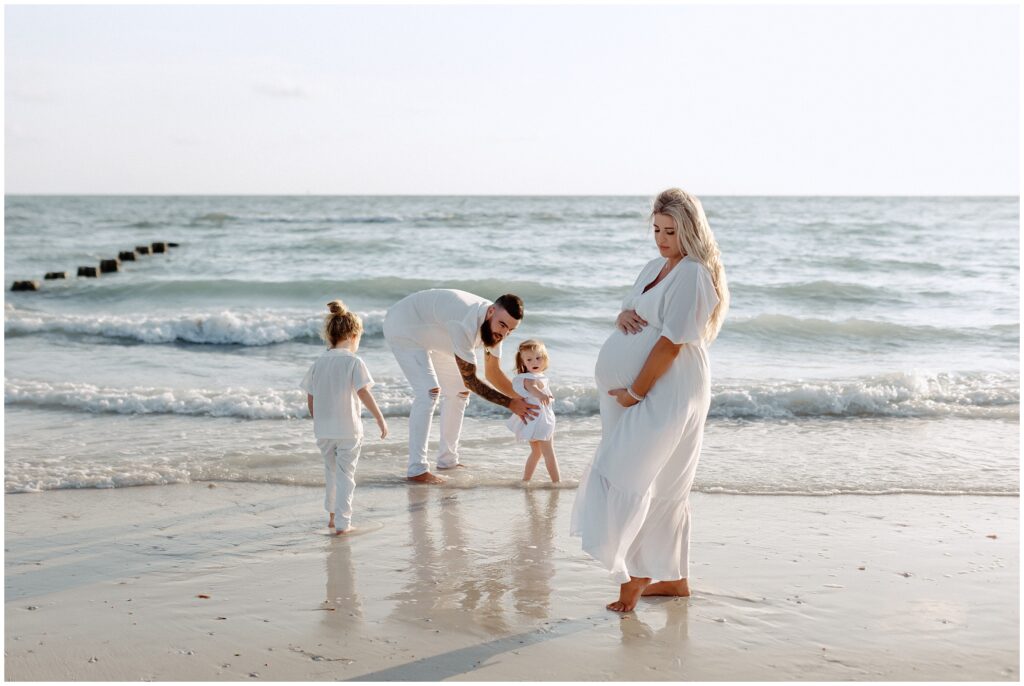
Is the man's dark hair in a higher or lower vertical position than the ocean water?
higher

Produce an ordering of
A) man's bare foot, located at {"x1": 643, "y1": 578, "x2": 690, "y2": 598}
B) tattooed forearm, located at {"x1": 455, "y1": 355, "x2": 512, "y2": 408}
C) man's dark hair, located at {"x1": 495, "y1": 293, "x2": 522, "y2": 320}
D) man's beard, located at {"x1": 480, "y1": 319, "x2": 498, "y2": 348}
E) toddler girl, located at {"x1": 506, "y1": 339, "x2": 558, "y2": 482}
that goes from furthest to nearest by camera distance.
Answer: toddler girl, located at {"x1": 506, "y1": 339, "x2": 558, "y2": 482}
tattooed forearm, located at {"x1": 455, "y1": 355, "x2": 512, "y2": 408}
man's beard, located at {"x1": 480, "y1": 319, "x2": 498, "y2": 348}
man's dark hair, located at {"x1": 495, "y1": 293, "x2": 522, "y2": 320}
man's bare foot, located at {"x1": 643, "y1": 578, "x2": 690, "y2": 598}

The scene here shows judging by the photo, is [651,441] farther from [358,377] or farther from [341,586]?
[358,377]

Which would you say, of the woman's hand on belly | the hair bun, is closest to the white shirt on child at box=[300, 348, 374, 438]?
the hair bun

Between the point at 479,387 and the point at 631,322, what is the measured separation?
6.74 feet

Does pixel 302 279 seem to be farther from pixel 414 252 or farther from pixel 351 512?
pixel 351 512

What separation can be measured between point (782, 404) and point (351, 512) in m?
4.83

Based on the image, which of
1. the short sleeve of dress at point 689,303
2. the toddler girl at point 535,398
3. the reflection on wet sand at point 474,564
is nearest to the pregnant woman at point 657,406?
the short sleeve of dress at point 689,303

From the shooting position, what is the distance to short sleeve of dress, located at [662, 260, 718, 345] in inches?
155

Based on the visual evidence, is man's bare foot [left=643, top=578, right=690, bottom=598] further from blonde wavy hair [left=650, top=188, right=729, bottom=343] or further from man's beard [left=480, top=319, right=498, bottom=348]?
man's beard [left=480, top=319, right=498, bottom=348]

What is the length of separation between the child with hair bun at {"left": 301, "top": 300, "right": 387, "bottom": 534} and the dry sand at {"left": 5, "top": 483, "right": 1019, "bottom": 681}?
0.85 ft

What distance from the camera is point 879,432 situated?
822 centimetres

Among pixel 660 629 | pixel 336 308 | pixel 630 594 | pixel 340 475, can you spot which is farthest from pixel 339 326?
pixel 660 629

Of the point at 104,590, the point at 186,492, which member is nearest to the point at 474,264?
the point at 186,492

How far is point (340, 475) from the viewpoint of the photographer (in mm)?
5574
